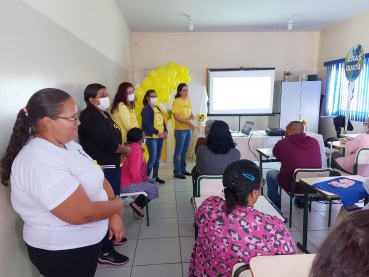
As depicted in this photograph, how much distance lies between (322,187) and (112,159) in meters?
1.65

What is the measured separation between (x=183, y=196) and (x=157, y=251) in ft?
3.93

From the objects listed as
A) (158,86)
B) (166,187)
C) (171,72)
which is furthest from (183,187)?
(171,72)

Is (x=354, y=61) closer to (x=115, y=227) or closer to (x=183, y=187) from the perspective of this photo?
(x=183, y=187)

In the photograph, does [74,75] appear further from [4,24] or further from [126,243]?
[126,243]

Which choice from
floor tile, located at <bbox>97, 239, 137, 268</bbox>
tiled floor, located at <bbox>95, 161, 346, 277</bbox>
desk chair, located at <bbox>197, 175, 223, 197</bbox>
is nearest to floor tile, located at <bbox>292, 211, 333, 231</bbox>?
tiled floor, located at <bbox>95, 161, 346, 277</bbox>

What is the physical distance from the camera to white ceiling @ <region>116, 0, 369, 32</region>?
387 centimetres

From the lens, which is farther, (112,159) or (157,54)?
(157,54)

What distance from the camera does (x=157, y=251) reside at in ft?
7.28

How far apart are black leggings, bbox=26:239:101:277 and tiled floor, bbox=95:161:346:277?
926 millimetres

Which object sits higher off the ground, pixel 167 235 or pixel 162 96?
pixel 162 96

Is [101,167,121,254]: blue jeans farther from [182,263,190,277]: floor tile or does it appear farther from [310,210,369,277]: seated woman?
[310,210,369,277]: seated woman

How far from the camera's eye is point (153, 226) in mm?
2635

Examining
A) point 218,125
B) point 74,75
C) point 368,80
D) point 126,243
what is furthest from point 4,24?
point 368,80

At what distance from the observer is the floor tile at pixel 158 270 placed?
193 cm
